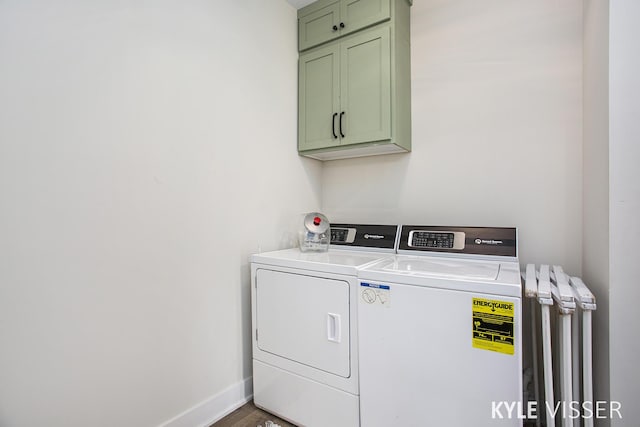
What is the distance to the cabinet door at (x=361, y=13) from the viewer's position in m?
1.84

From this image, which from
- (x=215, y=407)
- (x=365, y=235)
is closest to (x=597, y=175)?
(x=365, y=235)

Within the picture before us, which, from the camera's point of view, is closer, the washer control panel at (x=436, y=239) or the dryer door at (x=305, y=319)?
the dryer door at (x=305, y=319)

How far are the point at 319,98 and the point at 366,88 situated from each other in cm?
36

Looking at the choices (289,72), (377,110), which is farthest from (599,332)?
(289,72)

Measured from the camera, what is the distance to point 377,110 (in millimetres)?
1882

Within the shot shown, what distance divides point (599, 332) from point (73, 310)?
2.11 metres

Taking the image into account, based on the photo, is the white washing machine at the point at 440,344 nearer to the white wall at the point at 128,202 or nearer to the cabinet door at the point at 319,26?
the white wall at the point at 128,202

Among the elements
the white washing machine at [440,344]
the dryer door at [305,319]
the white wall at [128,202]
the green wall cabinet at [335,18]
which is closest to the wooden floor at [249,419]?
the white wall at [128,202]


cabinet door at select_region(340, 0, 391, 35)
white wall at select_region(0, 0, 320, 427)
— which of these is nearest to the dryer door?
white wall at select_region(0, 0, 320, 427)

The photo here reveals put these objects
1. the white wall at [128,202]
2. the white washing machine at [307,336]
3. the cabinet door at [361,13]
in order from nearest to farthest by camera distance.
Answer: the white wall at [128,202], the white washing machine at [307,336], the cabinet door at [361,13]

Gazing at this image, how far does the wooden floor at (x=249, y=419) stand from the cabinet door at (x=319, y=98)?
1.68m

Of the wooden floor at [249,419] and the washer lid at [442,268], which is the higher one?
the washer lid at [442,268]

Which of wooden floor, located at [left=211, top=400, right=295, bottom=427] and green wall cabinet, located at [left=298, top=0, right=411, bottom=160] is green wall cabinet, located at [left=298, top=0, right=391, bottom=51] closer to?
green wall cabinet, located at [left=298, top=0, right=411, bottom=160]

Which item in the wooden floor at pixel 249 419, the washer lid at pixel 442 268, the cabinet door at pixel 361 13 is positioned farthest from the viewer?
the cabinet door at pixel 361 13
